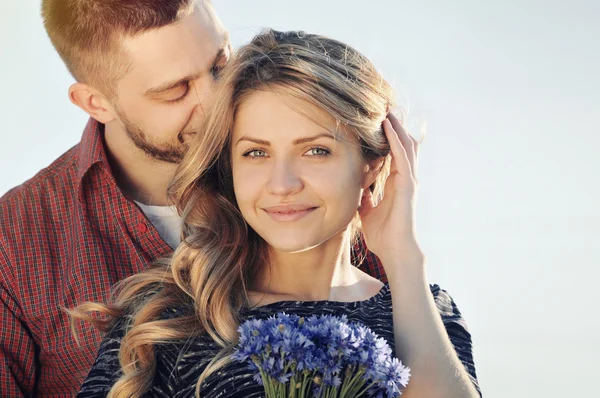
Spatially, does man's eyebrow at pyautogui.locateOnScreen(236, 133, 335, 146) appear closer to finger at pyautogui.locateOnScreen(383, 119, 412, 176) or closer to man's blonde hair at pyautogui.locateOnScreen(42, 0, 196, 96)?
finger at pyautogui.locateOnScreen(383, 119, 412, 176)

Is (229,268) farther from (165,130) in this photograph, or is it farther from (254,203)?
(165,130)

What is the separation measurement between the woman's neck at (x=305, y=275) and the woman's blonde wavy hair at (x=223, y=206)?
0.21ft

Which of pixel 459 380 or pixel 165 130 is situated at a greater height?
pixel 165 130

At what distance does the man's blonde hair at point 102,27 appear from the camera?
13.7 ft

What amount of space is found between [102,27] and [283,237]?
5.83 feet

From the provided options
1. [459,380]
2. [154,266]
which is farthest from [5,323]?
[459,380]

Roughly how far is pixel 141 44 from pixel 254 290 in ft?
4.61

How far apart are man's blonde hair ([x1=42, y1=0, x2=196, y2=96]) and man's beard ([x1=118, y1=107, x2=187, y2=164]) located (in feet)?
0.84

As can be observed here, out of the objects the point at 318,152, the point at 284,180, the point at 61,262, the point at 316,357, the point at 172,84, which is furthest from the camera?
the point at 61,262

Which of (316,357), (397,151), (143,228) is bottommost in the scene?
(316,357)

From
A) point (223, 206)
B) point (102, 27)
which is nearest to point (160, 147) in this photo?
point (102, 27)

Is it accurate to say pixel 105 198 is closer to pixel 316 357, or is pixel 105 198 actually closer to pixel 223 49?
pixel 223 49

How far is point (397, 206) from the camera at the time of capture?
3309 mm

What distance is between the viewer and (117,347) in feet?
10.3
